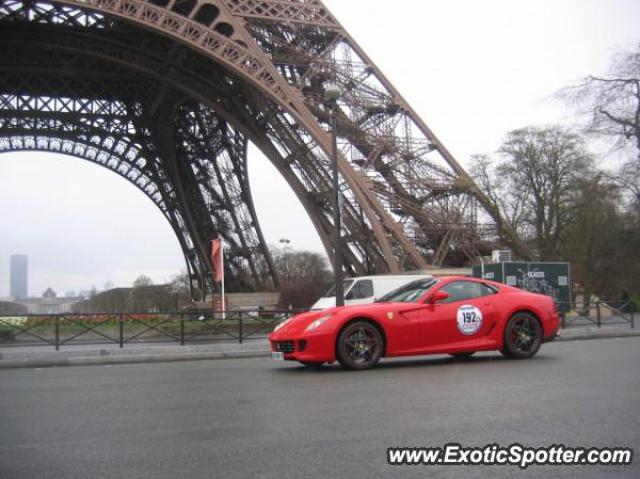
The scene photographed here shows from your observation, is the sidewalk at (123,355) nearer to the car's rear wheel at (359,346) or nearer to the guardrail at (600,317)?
the car's rear wheel at (359,346)

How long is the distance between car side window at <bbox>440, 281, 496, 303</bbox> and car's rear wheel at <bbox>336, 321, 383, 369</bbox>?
3.77 feet

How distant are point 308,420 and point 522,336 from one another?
523cm

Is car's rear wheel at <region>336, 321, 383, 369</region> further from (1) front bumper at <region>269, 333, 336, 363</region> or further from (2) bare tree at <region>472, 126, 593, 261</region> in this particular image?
(2) bare tree at <region>472, 126, 593, 261</region>

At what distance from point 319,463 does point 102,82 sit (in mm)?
42018

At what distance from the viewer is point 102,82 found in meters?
42.6

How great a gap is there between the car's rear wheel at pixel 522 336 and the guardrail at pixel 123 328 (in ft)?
22.5

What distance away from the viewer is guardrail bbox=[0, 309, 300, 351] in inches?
615

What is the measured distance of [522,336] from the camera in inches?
387

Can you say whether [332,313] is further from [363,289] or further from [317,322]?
[363,289]

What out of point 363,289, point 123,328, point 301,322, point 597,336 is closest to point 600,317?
point 597,336

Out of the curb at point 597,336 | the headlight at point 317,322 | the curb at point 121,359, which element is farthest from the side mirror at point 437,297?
the curb at point 597,336

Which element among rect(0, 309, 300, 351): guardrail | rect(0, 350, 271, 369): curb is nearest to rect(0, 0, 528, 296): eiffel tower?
rect(0, 309, 300, 351): guardrail

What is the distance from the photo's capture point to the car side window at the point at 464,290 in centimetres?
951

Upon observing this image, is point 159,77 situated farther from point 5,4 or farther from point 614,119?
point 614,119
